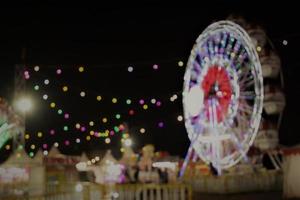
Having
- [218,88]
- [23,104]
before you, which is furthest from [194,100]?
[23,104]

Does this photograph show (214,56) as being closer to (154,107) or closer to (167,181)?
(167,181)

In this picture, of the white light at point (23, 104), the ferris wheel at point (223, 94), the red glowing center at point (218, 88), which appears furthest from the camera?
the red glowing center at point (218, 88)

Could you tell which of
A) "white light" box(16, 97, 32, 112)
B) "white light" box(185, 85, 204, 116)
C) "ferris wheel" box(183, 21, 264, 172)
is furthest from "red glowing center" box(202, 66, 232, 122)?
"white light" box(16, 97, 32, 112)

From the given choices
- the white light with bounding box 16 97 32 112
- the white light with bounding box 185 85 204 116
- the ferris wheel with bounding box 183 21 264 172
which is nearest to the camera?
the white light with bounding box 16 97 32 112

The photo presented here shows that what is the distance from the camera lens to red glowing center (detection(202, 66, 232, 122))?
22.0 meters

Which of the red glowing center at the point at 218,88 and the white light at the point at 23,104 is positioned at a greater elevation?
the red glowing center at the point at 218,88

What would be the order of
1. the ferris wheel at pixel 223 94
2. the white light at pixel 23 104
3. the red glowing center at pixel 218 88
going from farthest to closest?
1. the red glowing center at pixel 218 88
2. the ferris wheel at pixel 223 94
3. the white light at pixel 23 104

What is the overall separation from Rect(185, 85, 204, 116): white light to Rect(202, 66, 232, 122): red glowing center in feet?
0.74

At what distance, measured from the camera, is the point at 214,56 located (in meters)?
22.8

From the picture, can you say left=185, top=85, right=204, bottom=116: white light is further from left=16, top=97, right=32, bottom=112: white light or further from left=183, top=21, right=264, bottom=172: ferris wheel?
left=16, top=97, right=32, bottom=112: white light

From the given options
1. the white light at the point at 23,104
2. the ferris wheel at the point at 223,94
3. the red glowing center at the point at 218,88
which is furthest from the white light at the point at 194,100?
the white light at the point at 23,104

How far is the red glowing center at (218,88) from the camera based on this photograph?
2195cm

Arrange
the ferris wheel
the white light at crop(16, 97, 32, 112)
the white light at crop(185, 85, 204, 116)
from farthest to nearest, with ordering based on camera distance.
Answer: the white light at crop(185, 85, 204, 116)
the ferris wheel
the white light at crop(16, 97, 32, 112)

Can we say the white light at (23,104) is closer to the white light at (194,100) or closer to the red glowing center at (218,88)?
the white light at (194,100)
